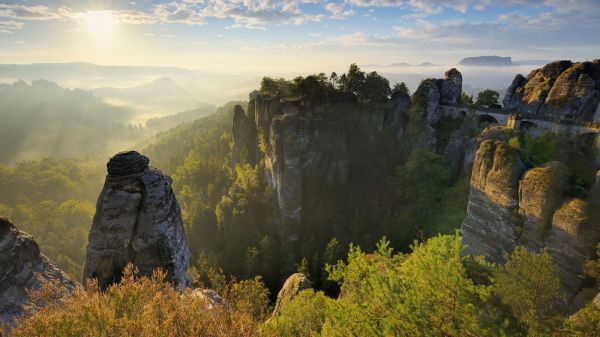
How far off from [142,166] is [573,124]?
45761 millimetres

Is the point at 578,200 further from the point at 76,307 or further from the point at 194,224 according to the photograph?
the point at 194,224

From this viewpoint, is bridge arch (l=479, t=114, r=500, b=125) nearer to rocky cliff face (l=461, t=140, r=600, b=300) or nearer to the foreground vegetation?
rocky cliff face (l=461, t=140, r=600, b=300)

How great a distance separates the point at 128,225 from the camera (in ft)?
53.6

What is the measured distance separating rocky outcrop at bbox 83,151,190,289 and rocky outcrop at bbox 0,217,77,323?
2.08m

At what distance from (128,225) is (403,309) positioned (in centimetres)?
1399

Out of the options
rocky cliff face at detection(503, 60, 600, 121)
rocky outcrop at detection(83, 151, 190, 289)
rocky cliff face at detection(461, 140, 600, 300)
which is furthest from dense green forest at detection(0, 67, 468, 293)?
rocky outcrop at detection(83, 151, 190, 289)

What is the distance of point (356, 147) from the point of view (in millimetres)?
53906

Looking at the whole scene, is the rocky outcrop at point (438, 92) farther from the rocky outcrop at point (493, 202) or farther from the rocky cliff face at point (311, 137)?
the rocky outcrop at point (493, 202)

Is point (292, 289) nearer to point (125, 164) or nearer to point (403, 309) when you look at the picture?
point (403, 309)

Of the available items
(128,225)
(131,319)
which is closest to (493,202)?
(131,319)

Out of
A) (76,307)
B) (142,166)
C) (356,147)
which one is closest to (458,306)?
(76,307)

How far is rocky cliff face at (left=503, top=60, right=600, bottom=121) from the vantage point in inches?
1548

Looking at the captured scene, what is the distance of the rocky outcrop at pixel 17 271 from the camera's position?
13781 mm

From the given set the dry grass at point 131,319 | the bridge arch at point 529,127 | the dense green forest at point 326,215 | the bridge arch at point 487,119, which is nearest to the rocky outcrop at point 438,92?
the dense green forest at point 326,215
